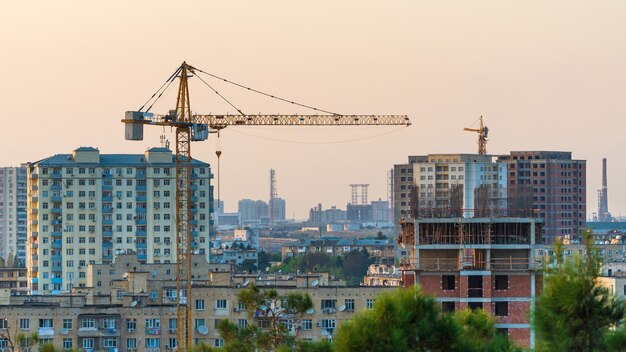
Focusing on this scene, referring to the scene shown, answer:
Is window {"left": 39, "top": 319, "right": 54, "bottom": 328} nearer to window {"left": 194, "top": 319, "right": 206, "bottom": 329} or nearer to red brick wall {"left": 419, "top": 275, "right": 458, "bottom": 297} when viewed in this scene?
window {"left": 194, "top": 319, "right": 206, "bottom": 329}

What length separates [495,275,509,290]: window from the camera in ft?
228

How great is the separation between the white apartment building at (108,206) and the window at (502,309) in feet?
296

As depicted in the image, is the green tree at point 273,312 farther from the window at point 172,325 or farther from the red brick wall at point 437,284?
the window at point 172,325

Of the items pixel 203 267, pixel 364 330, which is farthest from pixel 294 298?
pixel 203 267

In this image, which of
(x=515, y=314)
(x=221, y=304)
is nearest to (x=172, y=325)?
(x=221, y=304)

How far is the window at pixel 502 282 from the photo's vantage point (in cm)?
6956

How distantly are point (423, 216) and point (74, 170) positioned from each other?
297 ft

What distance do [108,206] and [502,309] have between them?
96357 mm

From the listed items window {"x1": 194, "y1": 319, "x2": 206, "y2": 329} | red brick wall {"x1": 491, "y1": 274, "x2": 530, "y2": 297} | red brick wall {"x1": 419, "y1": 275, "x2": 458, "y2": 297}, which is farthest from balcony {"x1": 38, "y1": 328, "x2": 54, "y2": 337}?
red brick wall {"x1": 491, "y1": 274, "x2": 530, "y2": 297}

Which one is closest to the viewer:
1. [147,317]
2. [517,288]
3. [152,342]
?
[517,288]

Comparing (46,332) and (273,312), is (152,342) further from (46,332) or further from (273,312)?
(273,312)

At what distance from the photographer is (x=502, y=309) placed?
6888 cm

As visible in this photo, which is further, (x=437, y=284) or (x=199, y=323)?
(x=199, y=323)

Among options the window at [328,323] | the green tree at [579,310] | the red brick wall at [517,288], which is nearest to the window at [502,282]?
the red brick wall at [517,288]
